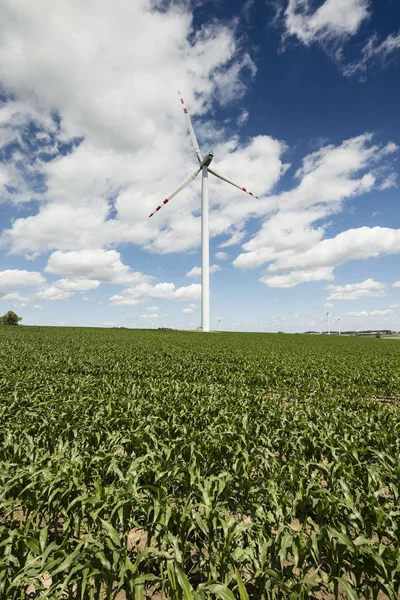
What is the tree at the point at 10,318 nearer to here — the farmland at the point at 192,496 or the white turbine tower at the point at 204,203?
the white turbine tower at the point at 204,203

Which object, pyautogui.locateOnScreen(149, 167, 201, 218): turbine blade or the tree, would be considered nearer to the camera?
pyautogui.locateOnScreen(149, 167, 201, 218): turbine blade

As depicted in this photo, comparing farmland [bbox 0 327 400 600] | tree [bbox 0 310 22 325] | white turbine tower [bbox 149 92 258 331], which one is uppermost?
white turbine tower [bbox 149 92 258 331]

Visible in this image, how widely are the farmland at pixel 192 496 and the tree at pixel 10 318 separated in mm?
126933

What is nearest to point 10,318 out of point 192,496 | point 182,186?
point 182,186

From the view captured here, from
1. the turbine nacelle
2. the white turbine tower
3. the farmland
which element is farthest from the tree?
the farmland

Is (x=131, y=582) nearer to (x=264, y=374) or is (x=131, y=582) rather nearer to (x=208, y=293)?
(x=264, y=374)

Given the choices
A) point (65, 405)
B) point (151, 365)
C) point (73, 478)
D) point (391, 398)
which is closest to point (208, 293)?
point (151, 365)

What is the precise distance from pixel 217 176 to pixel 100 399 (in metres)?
79.1

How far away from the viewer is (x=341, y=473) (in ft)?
21.8

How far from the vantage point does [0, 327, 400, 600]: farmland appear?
165 inches

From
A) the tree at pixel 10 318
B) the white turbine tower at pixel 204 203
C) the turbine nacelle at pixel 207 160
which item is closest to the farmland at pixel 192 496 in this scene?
the white turbine tower at pixel 204 203

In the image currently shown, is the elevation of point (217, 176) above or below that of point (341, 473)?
above

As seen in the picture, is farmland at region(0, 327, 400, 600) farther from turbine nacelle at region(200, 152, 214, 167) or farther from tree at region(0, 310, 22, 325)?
tree at region(0, 310, 22, 325)

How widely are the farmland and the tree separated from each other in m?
127
